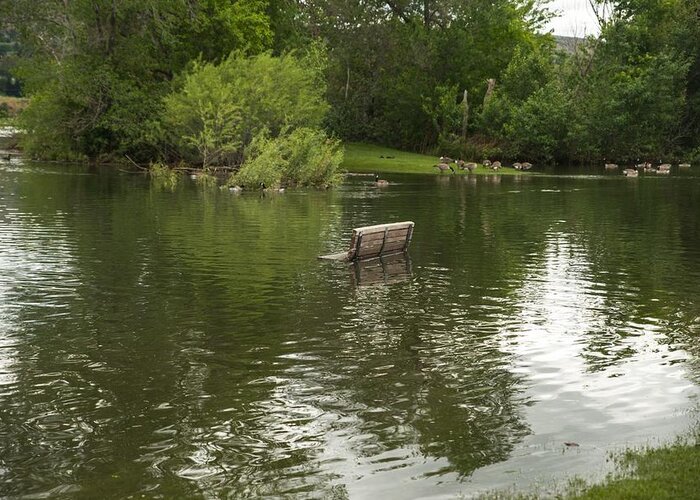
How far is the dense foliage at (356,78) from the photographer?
68562mm

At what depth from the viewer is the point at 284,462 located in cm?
1152

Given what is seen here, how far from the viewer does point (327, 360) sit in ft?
53.9

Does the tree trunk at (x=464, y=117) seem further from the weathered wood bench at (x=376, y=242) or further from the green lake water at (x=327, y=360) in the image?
the weathered wood bench at (x=376, y=242)

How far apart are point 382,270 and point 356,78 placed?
82.6 metres

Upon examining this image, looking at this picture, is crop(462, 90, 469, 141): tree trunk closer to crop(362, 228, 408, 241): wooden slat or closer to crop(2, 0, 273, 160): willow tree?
crop(2, 0, 273, 160): willow tree

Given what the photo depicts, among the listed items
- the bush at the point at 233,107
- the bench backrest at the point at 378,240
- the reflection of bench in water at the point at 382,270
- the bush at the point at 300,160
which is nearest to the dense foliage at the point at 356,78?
the bush at the point at 233,107

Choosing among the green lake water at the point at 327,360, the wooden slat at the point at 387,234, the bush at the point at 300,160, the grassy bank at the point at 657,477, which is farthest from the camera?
the bush at the point at 300,160

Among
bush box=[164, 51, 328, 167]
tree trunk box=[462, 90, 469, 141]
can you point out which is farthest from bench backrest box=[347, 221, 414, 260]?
tree trunk box=[462, 90, 469, 141]

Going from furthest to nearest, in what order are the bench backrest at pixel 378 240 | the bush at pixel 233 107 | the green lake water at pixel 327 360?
the bush at pixel 233 107 → the bench backrest at pixel 378 240 → the green lake water at pixel 327 360

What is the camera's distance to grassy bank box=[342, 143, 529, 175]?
7944cm

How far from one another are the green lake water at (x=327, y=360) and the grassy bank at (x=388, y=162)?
144 feet

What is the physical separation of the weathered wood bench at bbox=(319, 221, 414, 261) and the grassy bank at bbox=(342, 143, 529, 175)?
47.1 metres

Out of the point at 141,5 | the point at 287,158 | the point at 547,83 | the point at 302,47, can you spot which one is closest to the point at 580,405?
the point at 287,158

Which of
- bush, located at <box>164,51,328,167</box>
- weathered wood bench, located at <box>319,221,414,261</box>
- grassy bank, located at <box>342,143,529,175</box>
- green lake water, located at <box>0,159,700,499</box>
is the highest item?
bush, located at <box>164,51,328,167</box>
